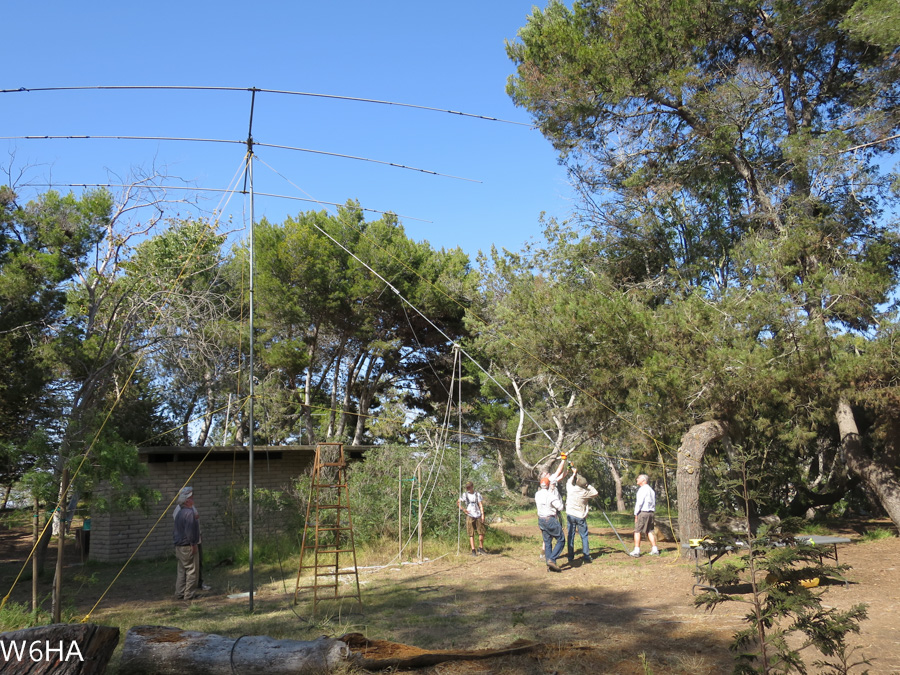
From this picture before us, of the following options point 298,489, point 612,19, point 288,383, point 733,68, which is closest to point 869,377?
point 733,68

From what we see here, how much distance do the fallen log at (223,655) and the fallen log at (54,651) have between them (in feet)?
1.32

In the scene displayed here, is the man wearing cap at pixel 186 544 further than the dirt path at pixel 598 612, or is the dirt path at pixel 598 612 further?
the man wearing cap at pixel 186 544

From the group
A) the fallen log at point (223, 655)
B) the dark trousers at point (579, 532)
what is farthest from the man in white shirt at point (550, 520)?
the fallen log at point (223, 655)

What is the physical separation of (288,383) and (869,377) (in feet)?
58.2

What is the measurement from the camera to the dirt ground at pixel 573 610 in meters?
5.17

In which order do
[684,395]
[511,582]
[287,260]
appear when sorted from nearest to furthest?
[511,582]
[684,395]
[287,260]

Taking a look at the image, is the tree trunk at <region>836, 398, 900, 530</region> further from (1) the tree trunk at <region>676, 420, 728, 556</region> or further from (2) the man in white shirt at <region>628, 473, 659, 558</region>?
(2) the man in white shirt at <region>628, 473, 659, 558</region>

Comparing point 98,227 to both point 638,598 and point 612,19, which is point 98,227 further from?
point 638,598


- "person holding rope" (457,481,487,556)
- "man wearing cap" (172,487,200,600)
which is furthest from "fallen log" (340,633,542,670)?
"person holding rope" (457,481,487,556)

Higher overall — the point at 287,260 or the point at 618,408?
the point at 287,260

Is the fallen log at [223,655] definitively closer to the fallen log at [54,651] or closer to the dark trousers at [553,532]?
the fallen log at [54,651]

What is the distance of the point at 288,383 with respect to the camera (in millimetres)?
22781

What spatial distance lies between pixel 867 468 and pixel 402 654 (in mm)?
11213

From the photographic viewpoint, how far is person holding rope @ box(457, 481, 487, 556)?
1241cm
